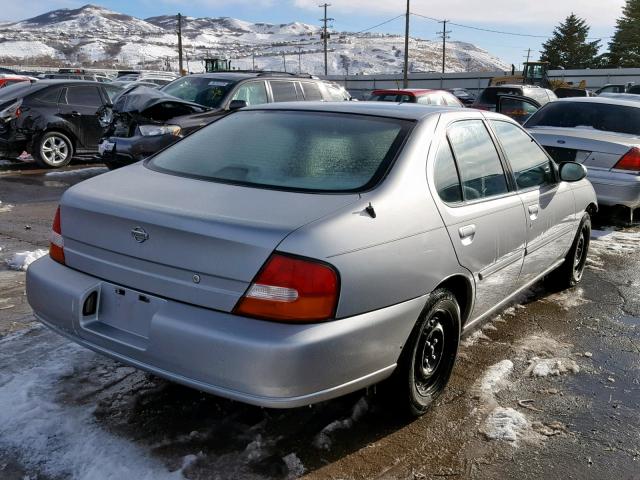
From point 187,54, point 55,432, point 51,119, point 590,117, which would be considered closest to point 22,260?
point 55,432

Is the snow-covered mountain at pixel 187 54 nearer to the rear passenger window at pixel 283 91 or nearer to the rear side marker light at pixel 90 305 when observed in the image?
the rear passenger window at pixel 283 91

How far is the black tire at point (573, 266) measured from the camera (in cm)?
520

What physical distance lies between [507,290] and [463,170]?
38.9 inches

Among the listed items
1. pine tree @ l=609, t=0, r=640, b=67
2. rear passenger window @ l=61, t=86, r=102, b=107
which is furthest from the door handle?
pine tree @ l=609, t=0, r=640, b=67

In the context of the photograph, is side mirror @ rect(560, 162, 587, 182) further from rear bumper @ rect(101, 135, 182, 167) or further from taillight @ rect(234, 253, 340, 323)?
rear bumper @ rect(101, 135, 182, 167)

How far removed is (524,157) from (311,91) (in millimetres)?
6334

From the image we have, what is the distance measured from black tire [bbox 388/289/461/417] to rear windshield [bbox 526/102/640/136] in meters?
5.97

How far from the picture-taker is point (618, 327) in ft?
14.7

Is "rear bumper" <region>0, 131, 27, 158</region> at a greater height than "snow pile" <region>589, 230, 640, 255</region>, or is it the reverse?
"rear bumper" <region>0, 131, 27, 158</region>

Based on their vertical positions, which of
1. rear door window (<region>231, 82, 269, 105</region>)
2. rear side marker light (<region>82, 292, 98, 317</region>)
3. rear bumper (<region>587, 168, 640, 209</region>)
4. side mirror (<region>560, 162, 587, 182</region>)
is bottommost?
rear bumper (<region>587, 168, 640, 209</region>)

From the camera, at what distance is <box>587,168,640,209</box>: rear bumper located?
7.08 meters

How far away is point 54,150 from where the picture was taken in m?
10.5

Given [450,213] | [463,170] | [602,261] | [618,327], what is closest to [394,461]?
[450,213]

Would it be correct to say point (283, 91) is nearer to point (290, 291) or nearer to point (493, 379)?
point (493, 379)
